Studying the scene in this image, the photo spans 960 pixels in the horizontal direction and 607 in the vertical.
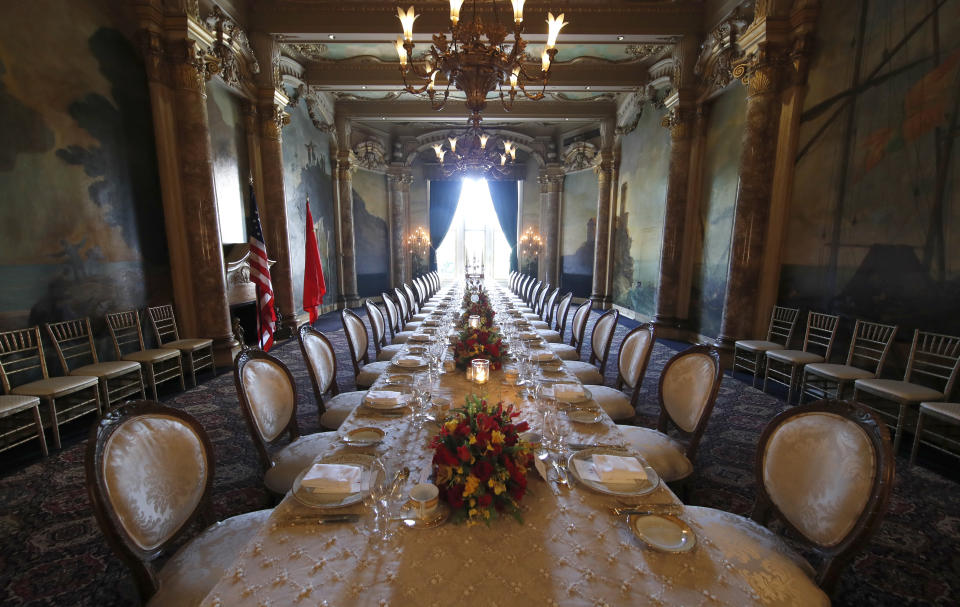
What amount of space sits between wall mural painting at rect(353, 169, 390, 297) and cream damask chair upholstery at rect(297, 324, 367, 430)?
28.6 ft

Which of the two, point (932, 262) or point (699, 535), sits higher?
point (932, 262)

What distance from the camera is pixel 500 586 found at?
37.4 inches

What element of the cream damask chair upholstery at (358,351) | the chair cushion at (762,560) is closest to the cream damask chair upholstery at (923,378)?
the chair cushion at (762,560)

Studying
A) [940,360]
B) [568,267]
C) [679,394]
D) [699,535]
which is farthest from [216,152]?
[568,267]

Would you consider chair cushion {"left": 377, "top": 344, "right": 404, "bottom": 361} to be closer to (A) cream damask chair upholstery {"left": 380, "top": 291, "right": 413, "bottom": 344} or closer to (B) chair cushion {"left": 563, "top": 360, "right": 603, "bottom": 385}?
(A) cream damask chair upholstery {"left": 380, "top": 291, "right": 413, "bottom": 344}

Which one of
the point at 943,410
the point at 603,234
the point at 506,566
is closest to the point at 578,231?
→ the point at 603,234

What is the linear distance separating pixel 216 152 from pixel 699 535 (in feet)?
22.7

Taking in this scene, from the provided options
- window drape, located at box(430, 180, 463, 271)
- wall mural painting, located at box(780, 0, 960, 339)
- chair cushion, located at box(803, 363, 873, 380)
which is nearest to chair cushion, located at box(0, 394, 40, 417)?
chair cushion, located at box(803, 363, 873, 380)

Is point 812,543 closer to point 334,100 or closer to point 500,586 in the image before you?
point 500,586

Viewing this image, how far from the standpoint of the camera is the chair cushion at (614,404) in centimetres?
271

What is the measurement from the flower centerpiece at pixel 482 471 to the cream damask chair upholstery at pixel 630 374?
1.60 meters

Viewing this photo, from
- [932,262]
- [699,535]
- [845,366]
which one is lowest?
[845,366]

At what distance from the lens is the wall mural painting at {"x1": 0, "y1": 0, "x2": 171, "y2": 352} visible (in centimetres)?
323

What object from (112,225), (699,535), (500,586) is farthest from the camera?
(112,225)
